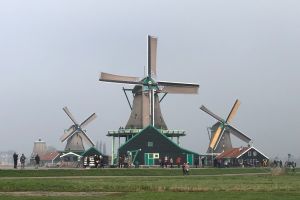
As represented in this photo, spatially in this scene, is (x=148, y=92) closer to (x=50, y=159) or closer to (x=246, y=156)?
(x=246, y=156)

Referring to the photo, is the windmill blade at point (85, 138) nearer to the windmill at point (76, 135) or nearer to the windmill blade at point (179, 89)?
the windmill at point (76, 135)

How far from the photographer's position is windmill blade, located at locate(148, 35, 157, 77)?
286ft

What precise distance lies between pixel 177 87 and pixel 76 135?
88.6 ft

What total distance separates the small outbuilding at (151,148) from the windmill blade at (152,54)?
14.3m

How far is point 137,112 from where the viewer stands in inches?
3238

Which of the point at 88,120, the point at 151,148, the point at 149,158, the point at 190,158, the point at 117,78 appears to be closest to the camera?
the point at 149,158

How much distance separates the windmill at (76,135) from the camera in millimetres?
103500

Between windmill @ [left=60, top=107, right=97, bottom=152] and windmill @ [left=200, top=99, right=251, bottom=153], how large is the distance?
2366cm

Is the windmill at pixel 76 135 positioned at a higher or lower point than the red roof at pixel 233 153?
higher

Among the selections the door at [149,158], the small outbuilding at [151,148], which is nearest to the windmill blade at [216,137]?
the small outbuilding at [151,148]

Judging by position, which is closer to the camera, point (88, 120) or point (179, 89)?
point (179, 89)

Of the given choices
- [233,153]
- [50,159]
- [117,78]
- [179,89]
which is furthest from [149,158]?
[50,159]

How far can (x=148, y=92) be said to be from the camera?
82750 mm

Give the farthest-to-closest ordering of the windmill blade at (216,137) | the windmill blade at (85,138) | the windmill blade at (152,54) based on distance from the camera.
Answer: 1. the windmill blade at (85,138)
2. the windmill blade at (216,137)
3. the windmill blade at (152,54)
